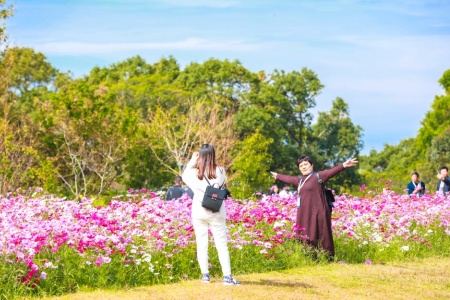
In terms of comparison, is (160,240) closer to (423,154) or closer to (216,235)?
(216,235)

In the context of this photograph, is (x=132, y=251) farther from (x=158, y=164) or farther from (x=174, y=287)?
(x=158, y=164)

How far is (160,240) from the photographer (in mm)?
10578

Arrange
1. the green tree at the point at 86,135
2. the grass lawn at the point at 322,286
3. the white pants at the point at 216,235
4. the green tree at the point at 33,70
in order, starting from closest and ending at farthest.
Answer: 1. the grass lawn at the point at 322,286
2. the white pants at the point at 216,235
3. the green tree at the point at 86,135
4. the green tree at the point at 33,70

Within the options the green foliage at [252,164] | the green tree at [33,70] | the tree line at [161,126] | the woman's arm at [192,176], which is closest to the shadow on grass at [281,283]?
the woman's arm at [192,176]

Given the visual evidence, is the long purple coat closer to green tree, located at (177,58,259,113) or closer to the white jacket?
the white jacket

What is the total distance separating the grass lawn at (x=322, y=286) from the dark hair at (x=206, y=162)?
1381 mm

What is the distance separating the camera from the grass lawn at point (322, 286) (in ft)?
30.4

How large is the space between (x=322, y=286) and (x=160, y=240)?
222 cm

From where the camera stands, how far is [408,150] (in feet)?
249

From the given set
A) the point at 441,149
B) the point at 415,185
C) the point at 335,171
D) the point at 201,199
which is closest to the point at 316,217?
the point at 335,171

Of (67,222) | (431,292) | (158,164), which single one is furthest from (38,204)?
(158,164)

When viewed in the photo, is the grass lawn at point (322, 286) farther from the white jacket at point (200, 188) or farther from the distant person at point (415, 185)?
the distant person at point (415, 185)

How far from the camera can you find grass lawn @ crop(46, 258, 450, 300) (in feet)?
30.4

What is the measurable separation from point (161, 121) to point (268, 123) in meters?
8.32
